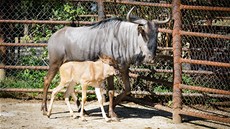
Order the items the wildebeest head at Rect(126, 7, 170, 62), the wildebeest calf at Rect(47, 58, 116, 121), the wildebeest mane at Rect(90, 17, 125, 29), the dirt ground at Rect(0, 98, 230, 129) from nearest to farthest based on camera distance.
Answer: the dirt ground at Rect(0, 98, 230, 129), the wildebeest head at Rect(126, 7, 170, 62), the wildebeest calf at Rect(47, 58, 116, 121), the wildebeest mane at Rect(90, 17, 125, 29)

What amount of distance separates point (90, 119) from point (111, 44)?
1374 mm

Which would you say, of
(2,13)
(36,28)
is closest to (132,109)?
(36,28)

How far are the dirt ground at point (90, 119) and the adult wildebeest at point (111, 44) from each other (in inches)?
13.4

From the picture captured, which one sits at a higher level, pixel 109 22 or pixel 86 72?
pixel 109 22

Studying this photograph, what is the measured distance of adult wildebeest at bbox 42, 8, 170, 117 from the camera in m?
6.06

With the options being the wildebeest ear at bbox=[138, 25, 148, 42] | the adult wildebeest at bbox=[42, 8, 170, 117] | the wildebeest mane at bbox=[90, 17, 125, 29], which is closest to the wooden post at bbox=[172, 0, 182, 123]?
the adult wildebeest at bbox=[42, 8, 170, 117]

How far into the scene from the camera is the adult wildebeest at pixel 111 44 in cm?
606

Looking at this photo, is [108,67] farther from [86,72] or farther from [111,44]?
[111,44]

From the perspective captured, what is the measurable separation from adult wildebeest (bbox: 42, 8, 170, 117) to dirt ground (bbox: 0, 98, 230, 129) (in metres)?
0.34

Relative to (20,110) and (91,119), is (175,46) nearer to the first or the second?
(91,119)

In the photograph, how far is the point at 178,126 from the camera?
20.1ft

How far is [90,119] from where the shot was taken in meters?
6.31

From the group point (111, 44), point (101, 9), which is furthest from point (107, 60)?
point (101, 9)

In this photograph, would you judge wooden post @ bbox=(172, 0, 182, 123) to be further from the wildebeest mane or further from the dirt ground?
the wildebeest mane
